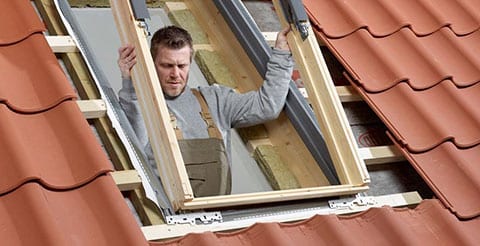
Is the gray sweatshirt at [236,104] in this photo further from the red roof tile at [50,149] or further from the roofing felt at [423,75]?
the red roof tile at [50,149]

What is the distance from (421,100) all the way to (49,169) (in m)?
1.51

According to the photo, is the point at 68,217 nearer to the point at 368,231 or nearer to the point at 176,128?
the point at 176,128

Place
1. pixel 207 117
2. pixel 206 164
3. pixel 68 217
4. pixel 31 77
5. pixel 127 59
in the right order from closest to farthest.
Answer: pixel 68 217, pixel 31 77, pixel 127 59, pixel 206 164, pixel 207 117

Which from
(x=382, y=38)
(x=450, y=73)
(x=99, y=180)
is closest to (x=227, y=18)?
(x=382, y=38)

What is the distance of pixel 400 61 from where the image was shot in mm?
3660

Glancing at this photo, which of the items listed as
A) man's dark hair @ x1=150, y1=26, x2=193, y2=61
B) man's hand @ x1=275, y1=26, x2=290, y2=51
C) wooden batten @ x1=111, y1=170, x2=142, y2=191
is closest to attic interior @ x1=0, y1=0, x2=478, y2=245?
wooden batten @ x1=111, y1=170, x2=142, y2=191

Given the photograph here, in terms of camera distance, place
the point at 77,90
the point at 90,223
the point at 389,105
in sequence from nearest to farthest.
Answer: the point at 90,223
the point at 77,90
the point at 389,105

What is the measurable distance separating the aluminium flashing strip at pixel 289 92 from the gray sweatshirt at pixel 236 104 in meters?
0.06

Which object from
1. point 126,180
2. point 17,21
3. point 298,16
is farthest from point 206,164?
point 17,21

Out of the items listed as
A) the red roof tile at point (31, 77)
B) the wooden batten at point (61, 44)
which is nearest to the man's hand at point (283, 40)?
the wooden batten at point (61, 44)

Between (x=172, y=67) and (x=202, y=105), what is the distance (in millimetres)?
204

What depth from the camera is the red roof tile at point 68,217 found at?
93.7 inches

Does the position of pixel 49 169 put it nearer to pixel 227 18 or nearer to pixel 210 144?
pixel 210 144

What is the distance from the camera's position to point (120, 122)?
10.0 feet
